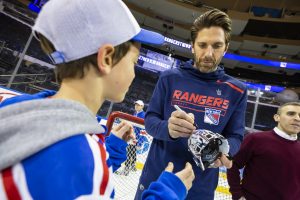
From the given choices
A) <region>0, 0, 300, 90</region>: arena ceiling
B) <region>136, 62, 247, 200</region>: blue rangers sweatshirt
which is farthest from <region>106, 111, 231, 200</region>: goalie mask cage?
<region>0, 0, 300, 90</region>: arena ceiling

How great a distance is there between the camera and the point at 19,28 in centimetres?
1112

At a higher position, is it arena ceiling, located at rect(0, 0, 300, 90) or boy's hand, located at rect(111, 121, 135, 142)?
arena ceiling, located at rect(0, 0, 300, 90)

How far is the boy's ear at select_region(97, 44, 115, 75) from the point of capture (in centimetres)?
59

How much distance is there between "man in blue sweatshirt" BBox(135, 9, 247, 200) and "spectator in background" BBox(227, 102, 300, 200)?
0.68m

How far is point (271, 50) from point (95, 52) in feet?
45.4

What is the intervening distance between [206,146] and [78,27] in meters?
0.55

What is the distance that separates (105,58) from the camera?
605 mm

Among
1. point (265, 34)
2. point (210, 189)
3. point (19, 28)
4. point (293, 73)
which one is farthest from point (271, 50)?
point (210, 189)

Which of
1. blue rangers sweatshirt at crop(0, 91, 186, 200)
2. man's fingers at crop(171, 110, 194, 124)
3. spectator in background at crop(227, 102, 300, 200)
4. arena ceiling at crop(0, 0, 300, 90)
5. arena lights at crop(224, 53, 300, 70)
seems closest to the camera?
blue rangers sweatshirt at crop(0, 91, 186, 200)

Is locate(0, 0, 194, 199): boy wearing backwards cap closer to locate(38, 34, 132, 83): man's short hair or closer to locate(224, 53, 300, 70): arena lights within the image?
locate(38, 34, 132, 83): man's short hair

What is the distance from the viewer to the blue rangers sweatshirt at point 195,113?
1.05 metres

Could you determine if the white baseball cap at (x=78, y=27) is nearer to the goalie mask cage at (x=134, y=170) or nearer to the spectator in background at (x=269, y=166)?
the spectator in background at (x=269, y=166)

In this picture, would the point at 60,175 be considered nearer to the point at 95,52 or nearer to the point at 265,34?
the point at 95,52

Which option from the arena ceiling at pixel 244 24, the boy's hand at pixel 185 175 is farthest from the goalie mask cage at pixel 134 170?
the arena ceiling at pixel 244 24
